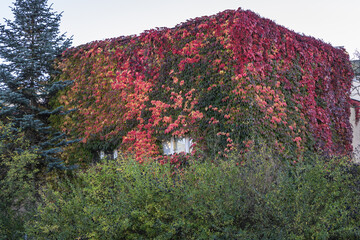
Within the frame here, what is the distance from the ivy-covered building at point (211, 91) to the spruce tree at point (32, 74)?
0.64 metres

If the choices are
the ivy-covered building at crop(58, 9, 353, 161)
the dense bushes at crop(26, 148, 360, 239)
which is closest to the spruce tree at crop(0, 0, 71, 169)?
the ivy-covered building at crop(58, 9, 353, 161)

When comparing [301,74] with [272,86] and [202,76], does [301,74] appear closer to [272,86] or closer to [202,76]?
[272,86]

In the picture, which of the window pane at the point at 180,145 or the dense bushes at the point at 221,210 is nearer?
the dense bushes at the point at 221,210

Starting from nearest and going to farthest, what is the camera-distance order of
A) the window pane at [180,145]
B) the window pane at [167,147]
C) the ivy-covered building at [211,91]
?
the ivy-covered building at [211,91] → the window pane at [180,145] → the window pane at [167,147]

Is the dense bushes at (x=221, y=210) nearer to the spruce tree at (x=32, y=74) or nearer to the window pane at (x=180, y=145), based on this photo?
the window pane at (x=180, y=145)

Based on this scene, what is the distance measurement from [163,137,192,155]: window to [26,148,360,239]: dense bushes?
9.84ft

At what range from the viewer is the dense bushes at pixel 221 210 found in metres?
3.69

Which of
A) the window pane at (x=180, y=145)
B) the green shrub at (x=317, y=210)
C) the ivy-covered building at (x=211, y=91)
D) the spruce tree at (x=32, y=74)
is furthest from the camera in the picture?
the spruce tree at (x=32, y=74)

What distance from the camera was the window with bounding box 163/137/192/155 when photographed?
7824 mm

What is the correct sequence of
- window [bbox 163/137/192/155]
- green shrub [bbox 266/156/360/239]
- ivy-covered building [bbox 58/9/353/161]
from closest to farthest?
green shrub [bbox 266/156/360/239], ivy-covered building [bbox 58/9/353/161], window [bbox 163/137/192/155]

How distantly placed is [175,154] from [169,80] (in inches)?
69.2

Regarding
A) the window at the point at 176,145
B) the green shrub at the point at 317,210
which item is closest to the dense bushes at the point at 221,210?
the green shrub at the point at 317,210

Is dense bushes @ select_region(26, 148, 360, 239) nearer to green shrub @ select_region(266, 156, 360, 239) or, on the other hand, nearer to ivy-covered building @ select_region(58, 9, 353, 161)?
green shrub @ select_region(266, 156, 360, 239)

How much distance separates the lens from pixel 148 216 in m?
4.15
